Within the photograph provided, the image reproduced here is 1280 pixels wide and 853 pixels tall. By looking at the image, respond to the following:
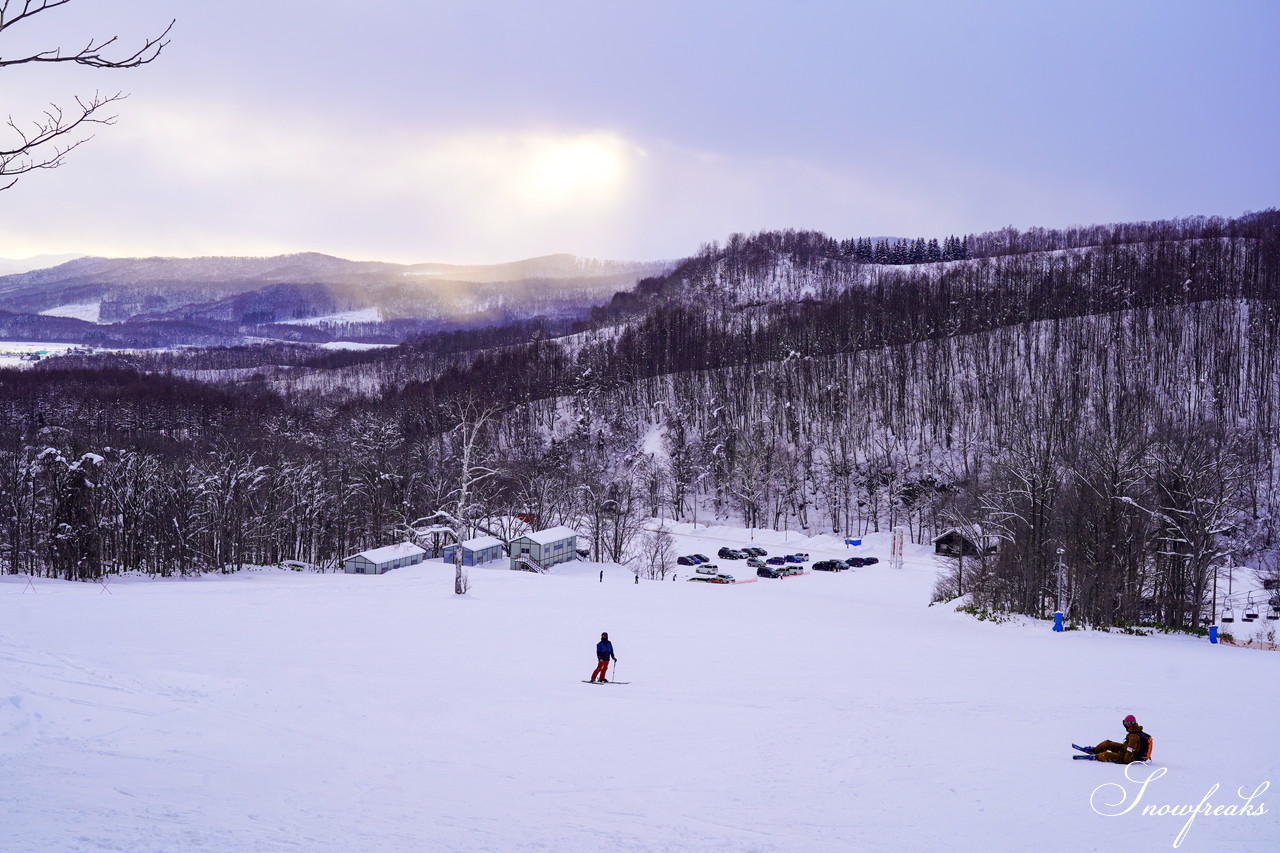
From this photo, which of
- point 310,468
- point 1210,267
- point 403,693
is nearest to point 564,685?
point 403,693

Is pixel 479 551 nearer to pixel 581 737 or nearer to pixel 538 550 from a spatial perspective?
pixel 538 550

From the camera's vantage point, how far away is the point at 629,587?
34438mm

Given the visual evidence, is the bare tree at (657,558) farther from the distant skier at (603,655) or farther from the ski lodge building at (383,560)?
the distant skier at (603,655)

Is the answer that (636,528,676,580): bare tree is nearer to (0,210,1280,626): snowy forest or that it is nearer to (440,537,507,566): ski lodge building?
(0,210,1280,626): snowy forest

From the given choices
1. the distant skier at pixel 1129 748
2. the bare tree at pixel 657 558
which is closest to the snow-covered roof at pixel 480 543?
the bare tree at pixel 657 558

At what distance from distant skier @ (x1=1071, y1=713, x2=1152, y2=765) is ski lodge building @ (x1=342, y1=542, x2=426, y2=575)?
42315mm

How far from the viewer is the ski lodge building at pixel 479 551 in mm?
50737

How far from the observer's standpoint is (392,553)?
4850cm

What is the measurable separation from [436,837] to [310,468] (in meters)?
67.1

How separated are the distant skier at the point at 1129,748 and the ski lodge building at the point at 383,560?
42315 millimetres

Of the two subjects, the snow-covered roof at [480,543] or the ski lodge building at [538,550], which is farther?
the snow-covered roof at [480,543]

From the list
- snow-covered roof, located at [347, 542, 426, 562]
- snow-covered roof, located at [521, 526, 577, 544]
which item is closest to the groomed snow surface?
snow-covered roof, located at [347, 542, 426, 562]

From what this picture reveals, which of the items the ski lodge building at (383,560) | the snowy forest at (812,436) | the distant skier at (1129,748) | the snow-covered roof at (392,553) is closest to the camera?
the distant skier at (1129,748)

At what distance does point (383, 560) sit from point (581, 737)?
38.7 metres
